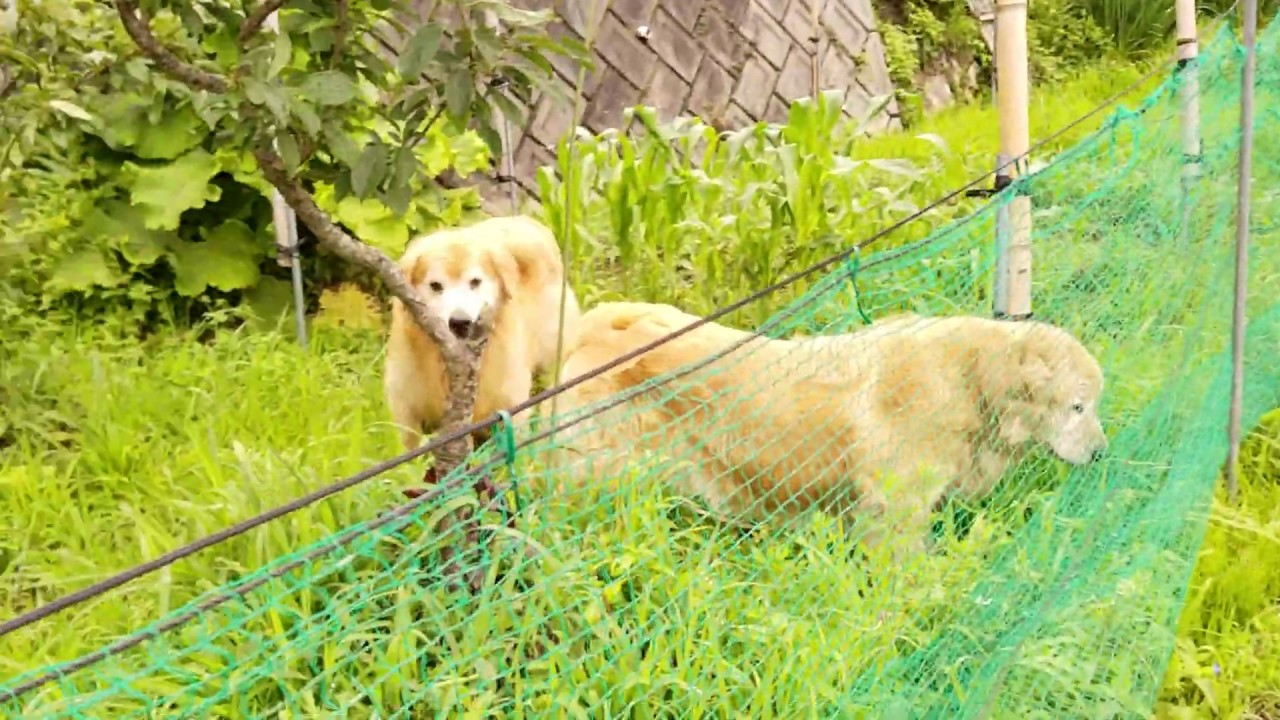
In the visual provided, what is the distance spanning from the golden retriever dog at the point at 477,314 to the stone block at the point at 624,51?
2789mm

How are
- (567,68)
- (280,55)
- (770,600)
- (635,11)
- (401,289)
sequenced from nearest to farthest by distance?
(280,55) < (401,289) < (770,600) < (567,68) < (635,11)

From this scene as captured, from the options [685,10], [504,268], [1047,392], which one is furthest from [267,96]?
[685,10]

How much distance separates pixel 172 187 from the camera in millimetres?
3914

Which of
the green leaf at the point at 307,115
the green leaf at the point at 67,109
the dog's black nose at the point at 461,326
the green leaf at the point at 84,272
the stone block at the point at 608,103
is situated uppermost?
the green leaf at the point at 67,109

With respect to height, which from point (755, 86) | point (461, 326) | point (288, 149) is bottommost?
point (461, 326)

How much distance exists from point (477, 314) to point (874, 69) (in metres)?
5.27

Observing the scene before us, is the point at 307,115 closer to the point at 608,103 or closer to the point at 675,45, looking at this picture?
the point at 608,103

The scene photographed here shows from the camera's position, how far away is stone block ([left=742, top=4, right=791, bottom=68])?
6227 millimetres

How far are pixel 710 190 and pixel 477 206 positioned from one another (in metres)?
1.00

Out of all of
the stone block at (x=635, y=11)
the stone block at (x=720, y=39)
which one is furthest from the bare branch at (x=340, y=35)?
the stone block at (x=720, y=39)

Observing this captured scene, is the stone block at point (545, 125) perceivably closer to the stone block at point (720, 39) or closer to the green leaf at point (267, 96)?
the stone block at point (720, 39)

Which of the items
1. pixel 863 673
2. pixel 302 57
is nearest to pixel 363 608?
pixel 863 673

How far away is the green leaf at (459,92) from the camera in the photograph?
1537 mm

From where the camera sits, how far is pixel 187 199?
388cm
